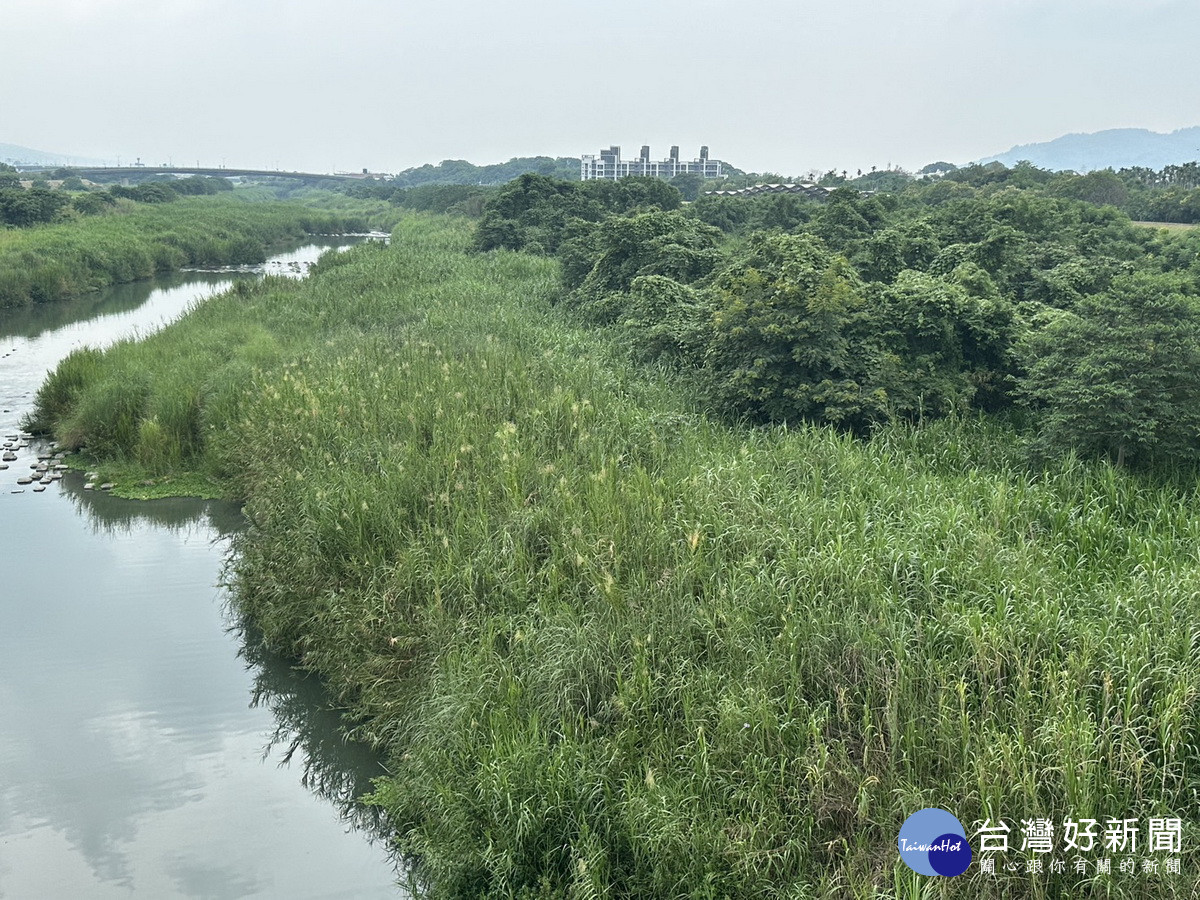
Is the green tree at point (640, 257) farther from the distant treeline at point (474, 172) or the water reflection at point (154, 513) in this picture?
the distant treeline at point (474, 172)

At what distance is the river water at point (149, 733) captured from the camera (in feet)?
19.7

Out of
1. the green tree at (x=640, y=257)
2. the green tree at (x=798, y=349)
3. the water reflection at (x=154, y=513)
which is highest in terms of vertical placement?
the green tree at (x=640, y=257)

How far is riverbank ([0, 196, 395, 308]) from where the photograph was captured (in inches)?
1112

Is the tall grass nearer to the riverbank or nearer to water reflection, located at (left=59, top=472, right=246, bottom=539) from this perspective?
water reflection, located at (left=59, top=472, right=246, bottom=539)

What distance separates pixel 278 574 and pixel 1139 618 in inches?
287

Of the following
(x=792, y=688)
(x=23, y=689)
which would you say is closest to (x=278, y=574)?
(x=23, y=689)

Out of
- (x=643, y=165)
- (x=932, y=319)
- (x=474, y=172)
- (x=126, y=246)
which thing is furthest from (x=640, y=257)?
(x=474, y=172)

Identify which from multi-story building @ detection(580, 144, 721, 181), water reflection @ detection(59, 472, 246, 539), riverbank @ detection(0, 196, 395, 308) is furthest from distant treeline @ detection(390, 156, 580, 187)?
water reflection @ detection(59, 472, 246, 539)

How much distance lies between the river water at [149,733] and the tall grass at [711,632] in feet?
1.58

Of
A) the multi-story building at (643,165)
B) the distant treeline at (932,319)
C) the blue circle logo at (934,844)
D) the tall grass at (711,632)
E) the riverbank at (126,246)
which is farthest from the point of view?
the multi-story building at (643,165)

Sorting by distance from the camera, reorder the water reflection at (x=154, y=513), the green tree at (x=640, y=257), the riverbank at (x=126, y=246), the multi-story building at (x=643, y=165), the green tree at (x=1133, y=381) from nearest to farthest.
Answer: the green tree at (x=1133, y=381) → the water reflection at (x=154, y=513) → the green tree at (x=640, y=257) → the riverbank at (x=126, y=246) → the multi-story building at (x=643, y=165)

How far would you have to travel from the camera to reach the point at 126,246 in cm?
3459

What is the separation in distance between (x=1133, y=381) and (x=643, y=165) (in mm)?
107863

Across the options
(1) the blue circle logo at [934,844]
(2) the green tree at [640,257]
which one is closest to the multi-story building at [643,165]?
(2) the green tree at [640,257]
